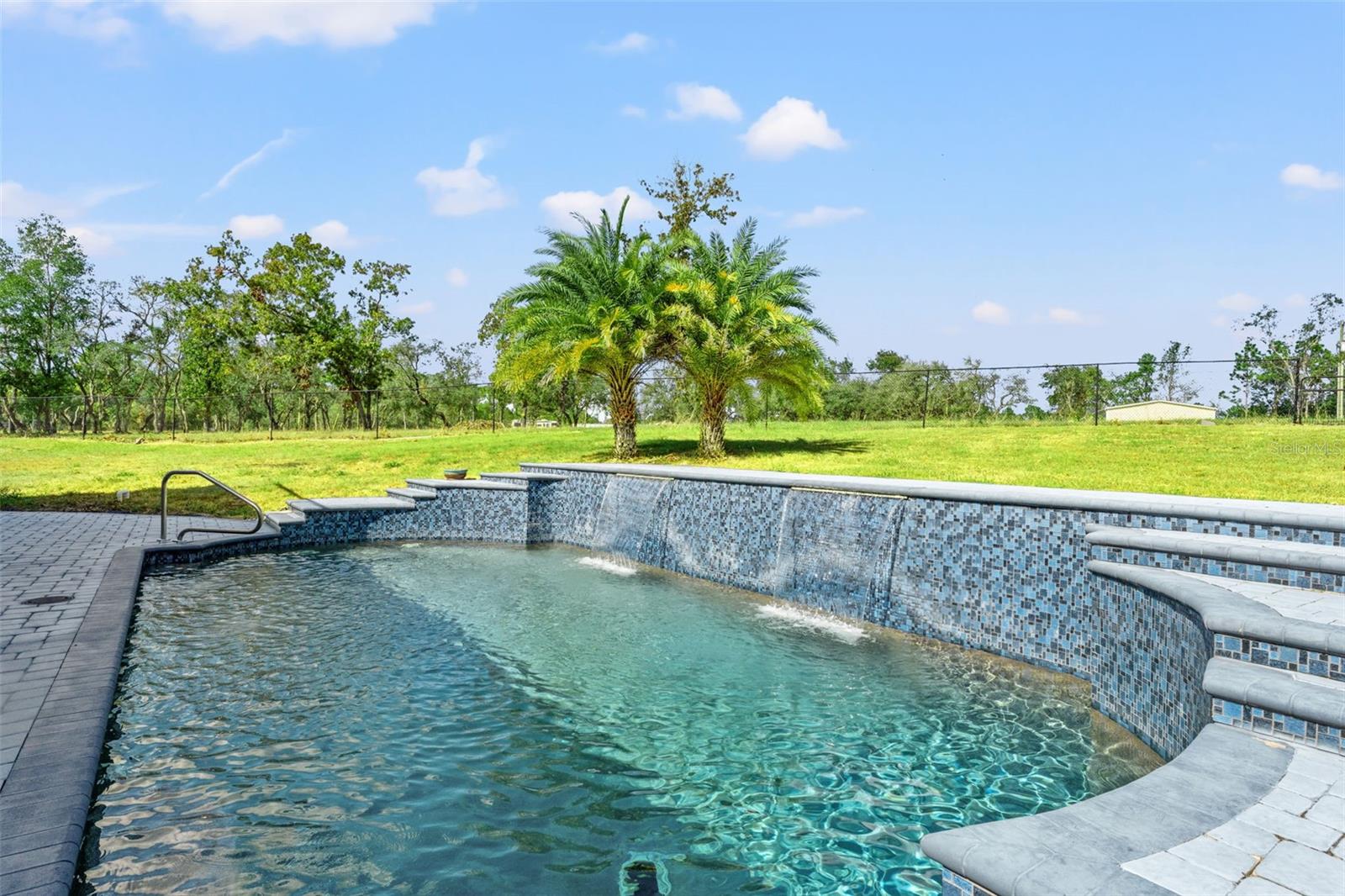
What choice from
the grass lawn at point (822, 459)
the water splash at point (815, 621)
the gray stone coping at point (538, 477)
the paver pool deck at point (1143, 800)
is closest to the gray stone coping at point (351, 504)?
the gray stone coping at point (538, 477)

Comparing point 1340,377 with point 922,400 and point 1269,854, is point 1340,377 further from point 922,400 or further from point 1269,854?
point 1269,854

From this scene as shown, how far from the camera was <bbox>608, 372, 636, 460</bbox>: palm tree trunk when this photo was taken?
15914 mm

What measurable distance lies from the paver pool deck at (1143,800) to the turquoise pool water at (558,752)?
0.28 m

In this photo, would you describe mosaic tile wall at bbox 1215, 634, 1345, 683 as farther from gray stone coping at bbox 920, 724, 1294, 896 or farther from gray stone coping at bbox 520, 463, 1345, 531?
gray stone coping at bbox 520, 463, 1345, 531

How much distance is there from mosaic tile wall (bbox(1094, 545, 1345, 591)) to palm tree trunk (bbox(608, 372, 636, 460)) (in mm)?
11342

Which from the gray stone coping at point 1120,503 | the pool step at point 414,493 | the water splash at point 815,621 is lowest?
the water splash at point 815,621

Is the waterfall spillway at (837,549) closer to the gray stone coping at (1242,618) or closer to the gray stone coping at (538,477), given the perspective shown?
the gray stone coping at (1242,618)

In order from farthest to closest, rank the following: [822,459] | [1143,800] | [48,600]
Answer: [822,459] → [48,600] → [1143,800]

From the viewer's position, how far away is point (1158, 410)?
27.7 metres

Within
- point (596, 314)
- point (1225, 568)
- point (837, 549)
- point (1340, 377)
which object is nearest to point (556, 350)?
point (596, 314)

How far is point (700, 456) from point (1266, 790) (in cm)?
1310

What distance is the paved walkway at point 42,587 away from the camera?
13.0 feet

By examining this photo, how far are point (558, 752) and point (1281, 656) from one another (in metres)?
3.51

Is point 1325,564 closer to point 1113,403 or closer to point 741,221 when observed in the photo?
point 741,221
